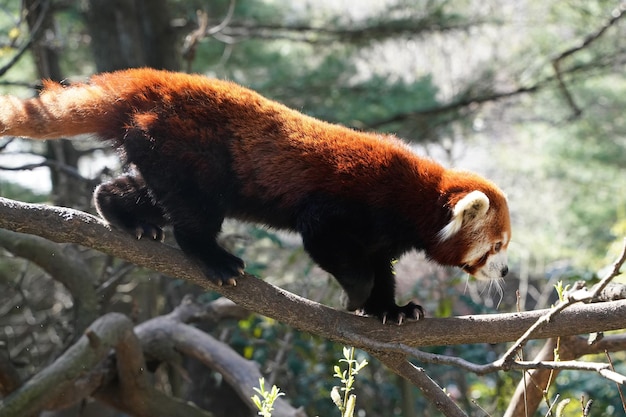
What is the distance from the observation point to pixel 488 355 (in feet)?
16.6

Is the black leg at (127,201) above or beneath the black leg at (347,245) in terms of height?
above

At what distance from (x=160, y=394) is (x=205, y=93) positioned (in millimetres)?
1778

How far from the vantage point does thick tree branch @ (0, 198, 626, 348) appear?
2.34 meters

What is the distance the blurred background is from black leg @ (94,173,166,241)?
618 millimetres

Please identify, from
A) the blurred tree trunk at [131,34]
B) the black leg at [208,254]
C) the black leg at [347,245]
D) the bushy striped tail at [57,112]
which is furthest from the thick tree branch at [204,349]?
the blurred tree trunk at [131,34]

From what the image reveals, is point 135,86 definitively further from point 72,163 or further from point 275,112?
point 72,163

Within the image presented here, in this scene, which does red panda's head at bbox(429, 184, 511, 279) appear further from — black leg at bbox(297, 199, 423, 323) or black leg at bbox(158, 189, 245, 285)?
black leg at bbox(158, 189, 245, 285)

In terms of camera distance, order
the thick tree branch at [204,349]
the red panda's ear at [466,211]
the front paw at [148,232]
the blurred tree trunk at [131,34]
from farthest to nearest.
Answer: the blurred tree trunk at [131,34]
the thick tree branch at [204,349]
the red panda's ear at [466,211]
the front paw at [148,232]

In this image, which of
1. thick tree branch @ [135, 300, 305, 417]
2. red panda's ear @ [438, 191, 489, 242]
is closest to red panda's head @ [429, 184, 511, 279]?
red panda's ear @ [438, 191, 489, 242]

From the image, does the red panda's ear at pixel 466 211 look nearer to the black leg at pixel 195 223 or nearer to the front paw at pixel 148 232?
the black leg at pixel 195 223

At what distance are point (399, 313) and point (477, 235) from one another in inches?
21.5

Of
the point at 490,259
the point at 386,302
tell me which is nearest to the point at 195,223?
the point at 386,302

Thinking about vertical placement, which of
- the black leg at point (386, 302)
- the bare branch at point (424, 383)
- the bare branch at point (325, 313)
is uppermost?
the bare branch at point (325, 313)

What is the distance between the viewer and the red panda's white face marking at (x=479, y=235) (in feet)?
9.62
